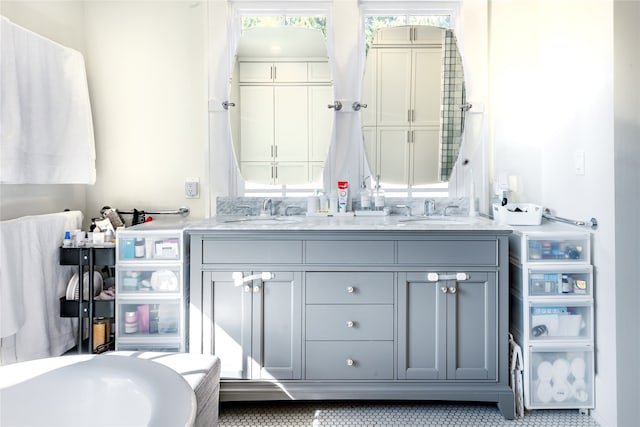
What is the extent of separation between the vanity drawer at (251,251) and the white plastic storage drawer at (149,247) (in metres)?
0.17

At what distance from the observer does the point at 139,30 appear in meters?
2.71

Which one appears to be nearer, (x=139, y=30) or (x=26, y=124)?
(x=26, y=124)

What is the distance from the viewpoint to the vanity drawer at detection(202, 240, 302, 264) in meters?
2.16

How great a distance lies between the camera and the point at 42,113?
2.27 metres

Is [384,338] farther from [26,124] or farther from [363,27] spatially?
[26,124]

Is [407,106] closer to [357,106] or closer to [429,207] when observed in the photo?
[357,106]

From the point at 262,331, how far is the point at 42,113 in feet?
4.93

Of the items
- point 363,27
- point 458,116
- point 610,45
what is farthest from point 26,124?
point 610,45

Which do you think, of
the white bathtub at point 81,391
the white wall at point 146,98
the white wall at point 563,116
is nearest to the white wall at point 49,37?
the white wall at point 146,98

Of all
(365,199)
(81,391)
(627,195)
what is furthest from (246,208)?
(627,195)

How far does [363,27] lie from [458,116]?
763 millimetres

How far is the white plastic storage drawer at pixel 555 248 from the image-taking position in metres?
2.15

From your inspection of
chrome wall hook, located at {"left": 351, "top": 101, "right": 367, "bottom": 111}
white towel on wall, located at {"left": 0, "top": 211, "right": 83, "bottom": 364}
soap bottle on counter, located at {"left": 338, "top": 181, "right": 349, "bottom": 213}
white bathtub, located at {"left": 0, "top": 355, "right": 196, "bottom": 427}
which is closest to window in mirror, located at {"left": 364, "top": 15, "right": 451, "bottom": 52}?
chrome wall hook, located at {"left": 351, "top": 101, "right": 367, "bottom": 111}

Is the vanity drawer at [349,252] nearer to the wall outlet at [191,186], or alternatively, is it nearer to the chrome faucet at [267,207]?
the chrome faucet at [267,207]
